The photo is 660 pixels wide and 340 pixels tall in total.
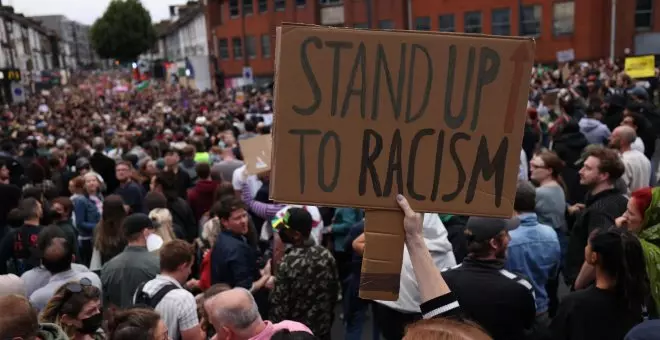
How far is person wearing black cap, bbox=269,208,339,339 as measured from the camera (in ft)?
14.2

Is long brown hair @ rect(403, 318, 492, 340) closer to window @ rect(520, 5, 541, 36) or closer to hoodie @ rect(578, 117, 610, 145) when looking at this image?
hoodie @ rect(578, 117, 610, 145)

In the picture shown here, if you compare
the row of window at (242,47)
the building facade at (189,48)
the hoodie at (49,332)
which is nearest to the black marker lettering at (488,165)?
the hoodie at (49,332)

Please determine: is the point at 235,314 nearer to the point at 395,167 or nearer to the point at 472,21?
the point at 395,167

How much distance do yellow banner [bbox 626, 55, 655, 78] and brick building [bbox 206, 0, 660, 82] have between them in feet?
36.2

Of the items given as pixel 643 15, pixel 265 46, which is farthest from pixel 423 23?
pixel 265 46

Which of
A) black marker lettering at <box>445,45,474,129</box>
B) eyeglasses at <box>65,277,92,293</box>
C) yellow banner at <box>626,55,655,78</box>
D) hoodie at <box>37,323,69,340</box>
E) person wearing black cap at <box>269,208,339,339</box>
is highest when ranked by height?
black marker lettering at <box>445,45,474,129</box>

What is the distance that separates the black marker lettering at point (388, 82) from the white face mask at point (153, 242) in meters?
3.28

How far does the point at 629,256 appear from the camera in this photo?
9.79ft

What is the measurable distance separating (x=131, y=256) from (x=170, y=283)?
83cm

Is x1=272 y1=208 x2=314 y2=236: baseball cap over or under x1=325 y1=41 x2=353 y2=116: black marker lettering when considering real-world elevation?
under

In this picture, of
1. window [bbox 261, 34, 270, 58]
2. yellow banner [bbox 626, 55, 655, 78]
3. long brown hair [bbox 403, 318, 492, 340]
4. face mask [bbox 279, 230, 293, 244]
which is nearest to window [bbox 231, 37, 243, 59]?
window [bbox 261, 34, 270, 58]

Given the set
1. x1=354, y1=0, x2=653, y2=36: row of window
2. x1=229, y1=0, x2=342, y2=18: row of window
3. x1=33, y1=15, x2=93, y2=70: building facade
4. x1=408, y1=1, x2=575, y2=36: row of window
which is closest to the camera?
x1=354, y1=0, x2=653, y2=36: row of window

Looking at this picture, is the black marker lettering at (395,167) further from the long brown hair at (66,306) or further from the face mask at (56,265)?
the face mask at (56,265)

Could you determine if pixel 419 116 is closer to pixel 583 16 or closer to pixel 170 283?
pixel 170 283
